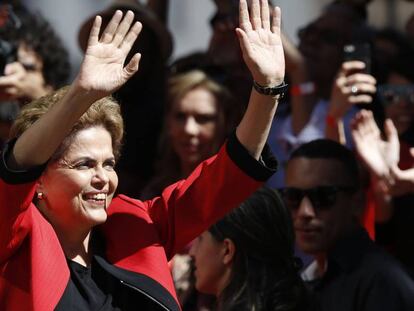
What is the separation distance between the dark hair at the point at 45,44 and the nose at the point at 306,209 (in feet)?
4.88

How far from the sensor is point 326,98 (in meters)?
5.57

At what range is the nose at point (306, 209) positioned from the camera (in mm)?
4586

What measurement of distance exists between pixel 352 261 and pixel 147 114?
1.79 m

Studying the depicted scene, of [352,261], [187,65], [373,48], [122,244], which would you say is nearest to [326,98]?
[373,48]

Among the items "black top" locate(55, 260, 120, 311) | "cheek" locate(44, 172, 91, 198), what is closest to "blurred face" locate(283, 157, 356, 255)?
"black top" locate(55, 260, 120, 311)

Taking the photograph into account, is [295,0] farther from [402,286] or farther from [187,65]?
[402,286]

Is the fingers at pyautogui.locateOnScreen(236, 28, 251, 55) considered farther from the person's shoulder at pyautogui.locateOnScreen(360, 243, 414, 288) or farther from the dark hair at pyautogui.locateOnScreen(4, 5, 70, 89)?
the dark hair at pyautogui.locateOnScreen(4, 5, 70, 89)

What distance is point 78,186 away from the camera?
3463 mm

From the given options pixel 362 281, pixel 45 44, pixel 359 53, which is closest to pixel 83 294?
pixel 362 281

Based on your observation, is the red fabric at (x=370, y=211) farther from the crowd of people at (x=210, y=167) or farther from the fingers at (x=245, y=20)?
the fingers at (x=245, y=20)

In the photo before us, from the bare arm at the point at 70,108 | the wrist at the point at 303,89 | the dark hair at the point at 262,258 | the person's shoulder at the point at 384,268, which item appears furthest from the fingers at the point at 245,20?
the wrist at the point at 303,89

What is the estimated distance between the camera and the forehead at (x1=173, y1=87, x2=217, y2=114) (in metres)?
5.57

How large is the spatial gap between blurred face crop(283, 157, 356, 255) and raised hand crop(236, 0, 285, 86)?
1.12 metres

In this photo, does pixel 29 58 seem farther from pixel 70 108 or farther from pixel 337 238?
pixel 70 108
